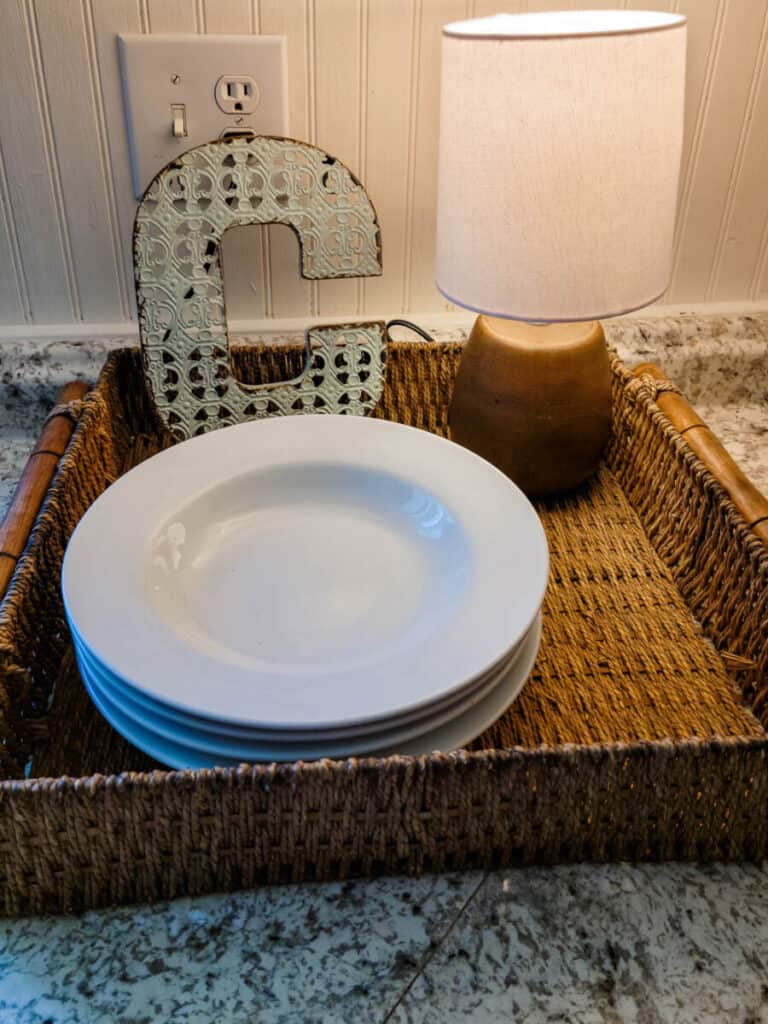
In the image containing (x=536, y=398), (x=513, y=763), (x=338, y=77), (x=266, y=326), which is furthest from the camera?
(x=266, y=326)

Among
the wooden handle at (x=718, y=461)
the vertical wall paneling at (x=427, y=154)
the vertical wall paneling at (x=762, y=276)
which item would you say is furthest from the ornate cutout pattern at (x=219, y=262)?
the vertical wall paneling at (x=762, y=276)

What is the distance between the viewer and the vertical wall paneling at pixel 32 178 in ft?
2.89

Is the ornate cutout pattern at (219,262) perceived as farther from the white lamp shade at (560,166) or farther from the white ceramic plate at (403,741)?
the white ceramic plate at (403,741)

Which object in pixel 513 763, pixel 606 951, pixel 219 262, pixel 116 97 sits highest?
pixel 116 97

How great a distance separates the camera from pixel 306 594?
0.69 m

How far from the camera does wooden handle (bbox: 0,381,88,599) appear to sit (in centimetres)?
66

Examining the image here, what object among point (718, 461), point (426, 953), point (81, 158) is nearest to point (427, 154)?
point (81, 158)

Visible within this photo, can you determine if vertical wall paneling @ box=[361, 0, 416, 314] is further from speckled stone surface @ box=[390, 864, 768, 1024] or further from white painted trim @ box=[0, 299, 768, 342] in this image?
speckled stone surface @ box=[390, 864, 768, 1024]

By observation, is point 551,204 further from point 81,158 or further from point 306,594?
point 81,158

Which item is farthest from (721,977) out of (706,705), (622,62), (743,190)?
(743,190)

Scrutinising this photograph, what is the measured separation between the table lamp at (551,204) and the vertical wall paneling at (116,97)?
34cm

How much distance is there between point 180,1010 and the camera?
1.63ft

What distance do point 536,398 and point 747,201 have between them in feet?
1.48

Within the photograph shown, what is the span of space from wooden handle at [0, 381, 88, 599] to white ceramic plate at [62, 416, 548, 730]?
0.05 metres
